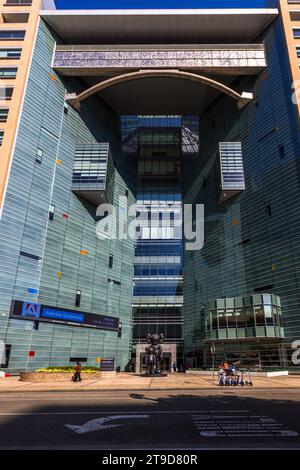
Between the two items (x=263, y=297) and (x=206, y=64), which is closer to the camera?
(x=263, y=297)

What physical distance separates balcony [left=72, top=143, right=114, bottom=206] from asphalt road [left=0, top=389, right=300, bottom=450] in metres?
37.7

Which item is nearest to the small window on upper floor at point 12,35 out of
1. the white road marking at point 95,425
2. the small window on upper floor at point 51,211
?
the small window on upper floor at point 51,211

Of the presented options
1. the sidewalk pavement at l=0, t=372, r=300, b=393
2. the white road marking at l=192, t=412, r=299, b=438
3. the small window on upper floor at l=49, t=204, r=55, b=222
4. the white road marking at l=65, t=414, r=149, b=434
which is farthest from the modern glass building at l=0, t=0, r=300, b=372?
the white road marking at l=192, t=412, r=299, b=438

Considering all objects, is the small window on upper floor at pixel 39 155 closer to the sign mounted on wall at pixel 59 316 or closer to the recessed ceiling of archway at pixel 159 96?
the sign mounted on wall at pixel 59 316

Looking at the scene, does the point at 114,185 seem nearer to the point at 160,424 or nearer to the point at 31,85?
the point at 31,85

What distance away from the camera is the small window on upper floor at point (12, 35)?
147 ft

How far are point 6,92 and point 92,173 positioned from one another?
52.1ft

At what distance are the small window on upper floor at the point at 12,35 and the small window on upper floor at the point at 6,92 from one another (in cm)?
913

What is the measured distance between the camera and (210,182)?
55.9 m

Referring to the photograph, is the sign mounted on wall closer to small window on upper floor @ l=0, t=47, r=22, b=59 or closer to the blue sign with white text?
the blue sign with white text

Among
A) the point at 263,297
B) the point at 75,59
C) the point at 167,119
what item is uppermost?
the point at 167,119

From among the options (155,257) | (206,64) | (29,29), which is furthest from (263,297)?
(29,29)

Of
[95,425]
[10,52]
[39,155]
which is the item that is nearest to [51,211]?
[39,155]
